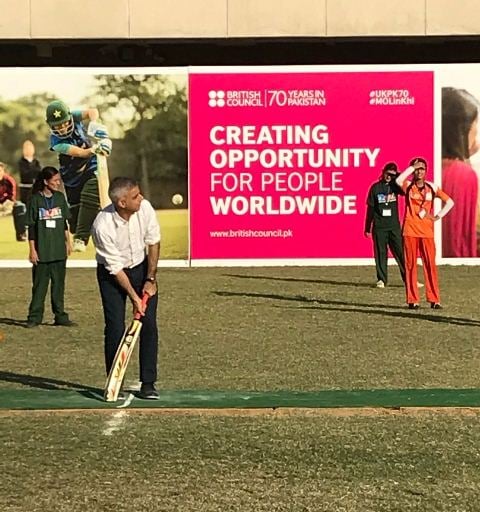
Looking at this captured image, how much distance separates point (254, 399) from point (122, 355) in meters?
1.09

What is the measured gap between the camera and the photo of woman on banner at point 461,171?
2447 cm

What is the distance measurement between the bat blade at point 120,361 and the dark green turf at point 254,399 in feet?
0.29

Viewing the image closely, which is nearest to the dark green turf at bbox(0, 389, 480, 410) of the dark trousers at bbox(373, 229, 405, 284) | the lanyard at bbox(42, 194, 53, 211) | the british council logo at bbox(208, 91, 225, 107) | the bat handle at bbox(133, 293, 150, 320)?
the bat handle at bbox(133, 293, 150, 320)

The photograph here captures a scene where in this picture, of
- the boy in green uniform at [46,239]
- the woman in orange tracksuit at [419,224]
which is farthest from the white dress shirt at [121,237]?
the woman in orange tracksuit at [419,224]

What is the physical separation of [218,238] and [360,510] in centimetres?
1817

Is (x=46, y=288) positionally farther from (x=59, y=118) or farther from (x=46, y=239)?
(x=59, y=118)

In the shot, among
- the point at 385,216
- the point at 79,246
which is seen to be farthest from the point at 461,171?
the point at 79,246

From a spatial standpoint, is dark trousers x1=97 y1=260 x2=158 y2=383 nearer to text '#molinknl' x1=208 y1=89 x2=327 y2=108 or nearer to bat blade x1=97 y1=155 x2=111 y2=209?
bat blade x1=97 y1=155 x2=111 y2=209

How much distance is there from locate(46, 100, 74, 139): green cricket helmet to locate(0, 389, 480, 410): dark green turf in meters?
14.5

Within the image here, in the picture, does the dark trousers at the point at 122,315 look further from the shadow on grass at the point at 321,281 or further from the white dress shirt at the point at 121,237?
the shadow on grass at the point at 321,281

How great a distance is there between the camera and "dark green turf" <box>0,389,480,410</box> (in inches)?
376

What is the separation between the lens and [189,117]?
2466cm

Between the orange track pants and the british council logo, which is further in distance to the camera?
the british council logo

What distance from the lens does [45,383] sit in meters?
10.7
